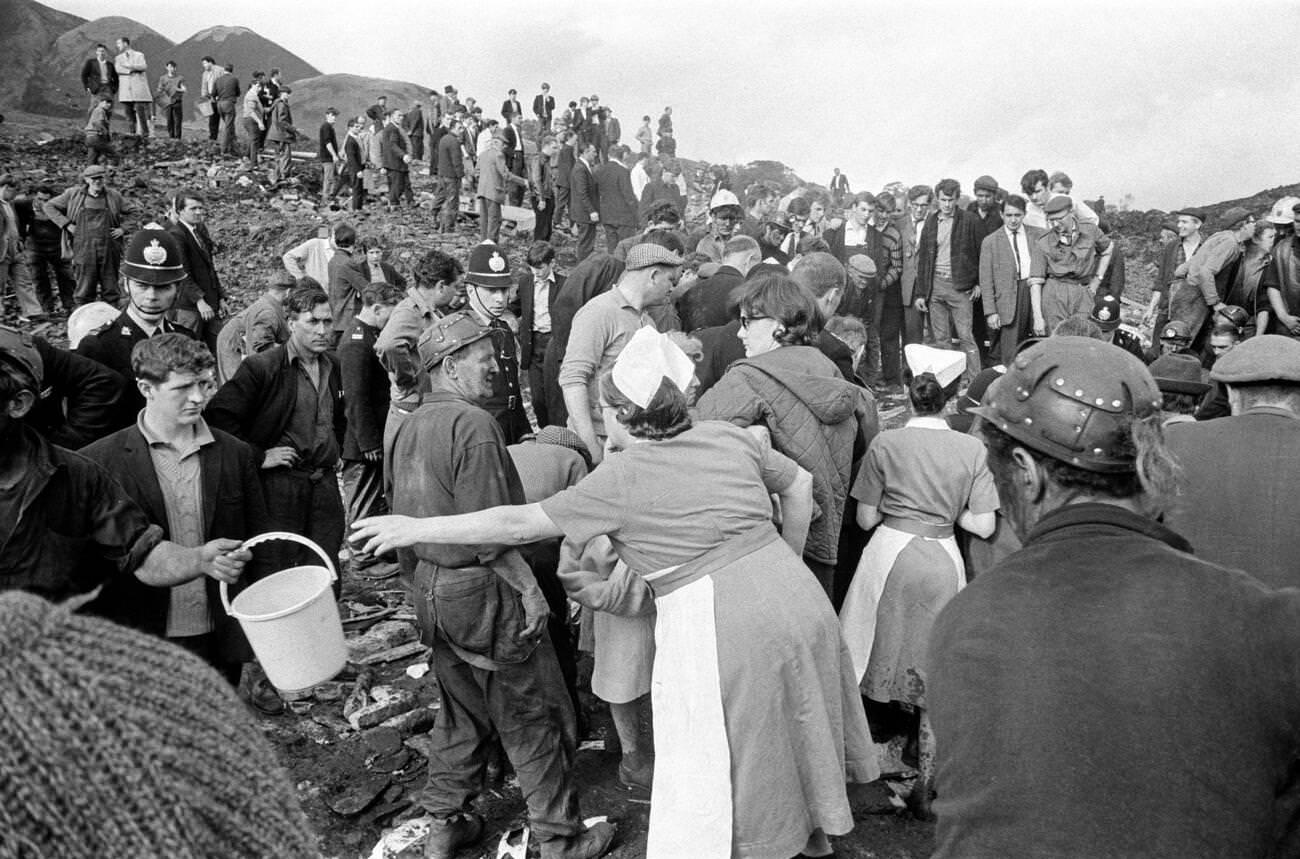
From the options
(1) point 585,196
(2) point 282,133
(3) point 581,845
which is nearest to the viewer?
(3) point 581,845

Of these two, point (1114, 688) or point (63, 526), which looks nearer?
point (1114, 688)

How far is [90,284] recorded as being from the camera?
12047mm

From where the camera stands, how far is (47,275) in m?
13.4

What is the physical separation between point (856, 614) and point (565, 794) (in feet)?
4.86

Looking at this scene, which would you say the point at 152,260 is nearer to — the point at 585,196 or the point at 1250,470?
the point at 1250,470

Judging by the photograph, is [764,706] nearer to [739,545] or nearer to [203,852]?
[739,545]

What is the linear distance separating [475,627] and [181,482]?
4.71 ft

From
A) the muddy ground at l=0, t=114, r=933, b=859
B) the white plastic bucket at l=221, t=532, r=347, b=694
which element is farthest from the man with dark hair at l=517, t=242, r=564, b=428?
the white plastic bucket at l=221, t=532, r=347, b=694

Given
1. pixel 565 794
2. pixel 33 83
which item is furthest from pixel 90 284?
pixel 33 83

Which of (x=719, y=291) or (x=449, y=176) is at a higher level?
(x=449, y=176)

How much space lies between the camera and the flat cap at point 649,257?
5.11 metres

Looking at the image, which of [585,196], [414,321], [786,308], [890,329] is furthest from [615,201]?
[786,308]

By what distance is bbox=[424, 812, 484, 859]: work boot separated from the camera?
139 inches

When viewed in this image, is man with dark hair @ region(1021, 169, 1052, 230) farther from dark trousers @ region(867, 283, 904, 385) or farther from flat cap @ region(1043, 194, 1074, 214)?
dark trousers @ region(867, 283, 904, 385)
